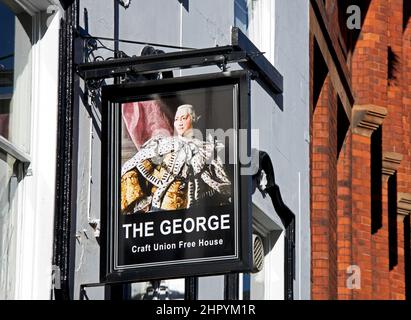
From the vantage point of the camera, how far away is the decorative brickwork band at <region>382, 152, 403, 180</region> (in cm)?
2350

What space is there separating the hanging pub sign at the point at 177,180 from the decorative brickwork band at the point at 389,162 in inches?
557

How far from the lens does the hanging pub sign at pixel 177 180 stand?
9258 mm

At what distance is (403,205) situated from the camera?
1000 inches

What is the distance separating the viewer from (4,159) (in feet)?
31.3

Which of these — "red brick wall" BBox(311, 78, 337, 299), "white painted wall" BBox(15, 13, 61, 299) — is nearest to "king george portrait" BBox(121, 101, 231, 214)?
"white painted wall" BBox(15, 13, 61, 299)

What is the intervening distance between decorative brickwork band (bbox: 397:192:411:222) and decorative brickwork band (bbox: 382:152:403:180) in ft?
5.54

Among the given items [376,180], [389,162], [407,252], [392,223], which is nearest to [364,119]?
[376,180]

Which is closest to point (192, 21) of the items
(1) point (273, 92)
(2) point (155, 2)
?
(2) point (155, 2)

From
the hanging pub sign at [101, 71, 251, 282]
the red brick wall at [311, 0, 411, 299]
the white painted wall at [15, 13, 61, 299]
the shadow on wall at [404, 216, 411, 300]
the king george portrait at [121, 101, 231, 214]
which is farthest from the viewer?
the shadow on wall at [404, 216, 411, 300]

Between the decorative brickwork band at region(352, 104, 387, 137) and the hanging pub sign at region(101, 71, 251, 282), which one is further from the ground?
the decorative brickwork band at region(352, 104, 387, 137)

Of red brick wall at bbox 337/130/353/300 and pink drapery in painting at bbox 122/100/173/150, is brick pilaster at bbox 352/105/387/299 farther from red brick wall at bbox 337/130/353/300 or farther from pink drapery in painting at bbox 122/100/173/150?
pink drapery in painting at bbox 122/100/173/150
